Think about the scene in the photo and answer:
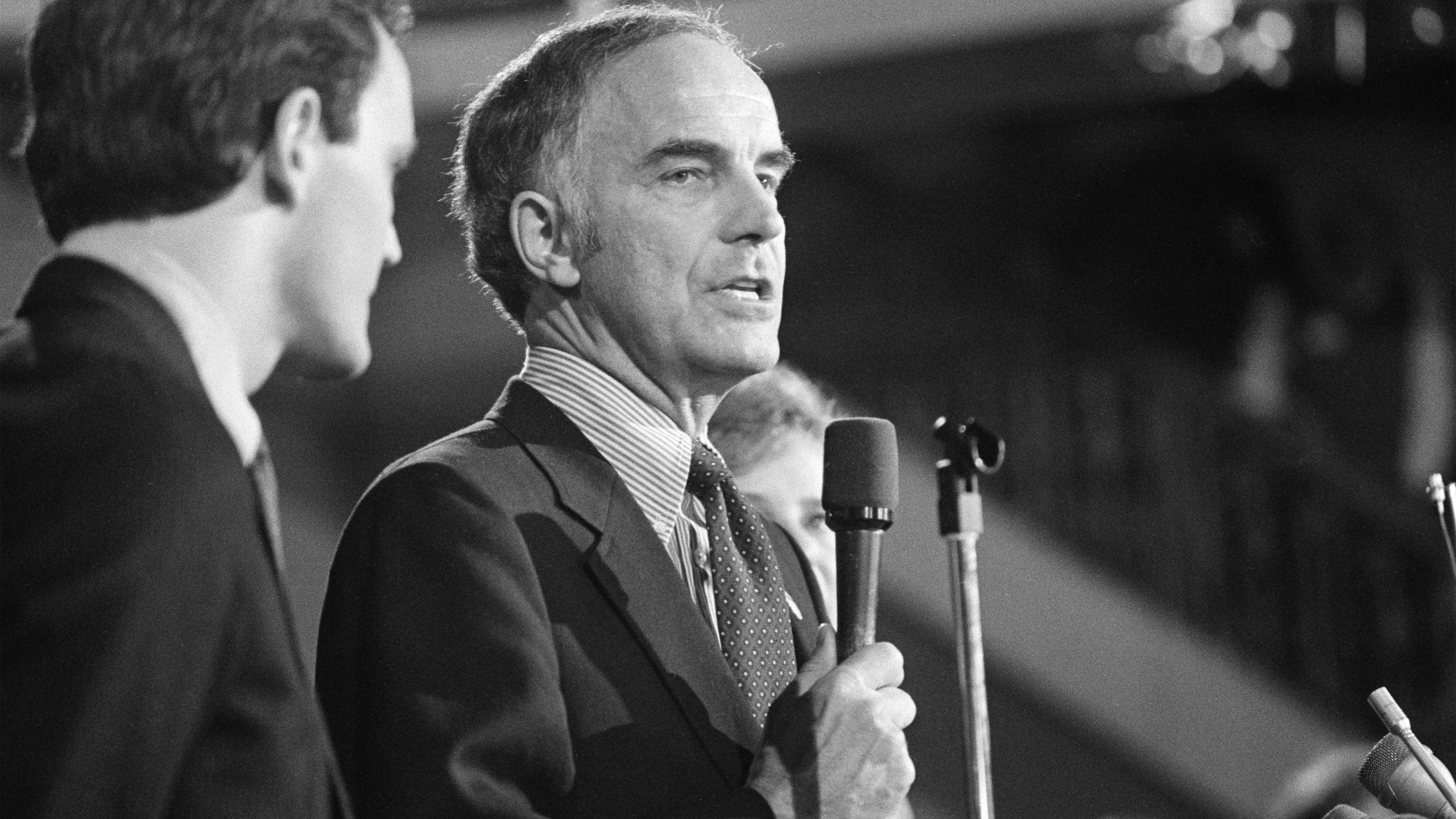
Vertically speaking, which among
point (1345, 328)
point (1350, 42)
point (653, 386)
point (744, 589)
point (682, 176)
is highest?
point (1350, 42)

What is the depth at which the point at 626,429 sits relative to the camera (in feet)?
6.03

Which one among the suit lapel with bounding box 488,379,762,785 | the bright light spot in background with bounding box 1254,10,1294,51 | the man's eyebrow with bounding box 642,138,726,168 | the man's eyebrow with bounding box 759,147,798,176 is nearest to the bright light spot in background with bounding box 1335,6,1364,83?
the bright light spot in background with bounding box 1254,10,1294,51

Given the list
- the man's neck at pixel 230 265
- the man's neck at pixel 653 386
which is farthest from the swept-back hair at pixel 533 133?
the man's neck at pixel 230 265

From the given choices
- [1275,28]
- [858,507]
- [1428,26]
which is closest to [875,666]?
[858,507]

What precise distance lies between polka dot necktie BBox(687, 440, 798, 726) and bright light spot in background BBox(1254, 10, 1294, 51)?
16.3 feet

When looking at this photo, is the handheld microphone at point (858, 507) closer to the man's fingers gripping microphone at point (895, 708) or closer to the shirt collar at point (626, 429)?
the man's fingers gripping microphone at point (895, 708)

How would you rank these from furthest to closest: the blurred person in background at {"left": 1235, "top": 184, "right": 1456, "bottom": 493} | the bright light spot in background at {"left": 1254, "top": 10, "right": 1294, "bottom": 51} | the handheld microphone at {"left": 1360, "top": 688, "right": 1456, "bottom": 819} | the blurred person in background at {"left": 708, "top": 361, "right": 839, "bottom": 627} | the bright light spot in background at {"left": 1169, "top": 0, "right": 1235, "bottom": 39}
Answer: the blurred person in background at {"left": 1235, "top": 184, "right": 1456, "bottom": 493}, the bright light spot in background at {"left": 1254, "top": 10, "right": 1294, "bottom": 51}, the bright light spot in background at {"left": 1169, "top": 0, "right": 1235, "bottom": 39}, the blurred person in background at {"left": 708, "top": 361, "right": 839, "bottom": 627}, the handheld microphone at {"left": 1360, "top": 688, "right": 1456, "bottom": 819}

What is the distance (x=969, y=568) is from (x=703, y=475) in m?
0.32

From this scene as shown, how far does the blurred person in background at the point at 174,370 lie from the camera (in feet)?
3.44

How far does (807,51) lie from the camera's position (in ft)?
20.2

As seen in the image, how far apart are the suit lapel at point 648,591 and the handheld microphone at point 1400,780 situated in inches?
24.6

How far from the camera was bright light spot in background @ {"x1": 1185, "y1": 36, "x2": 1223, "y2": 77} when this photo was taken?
642 cm

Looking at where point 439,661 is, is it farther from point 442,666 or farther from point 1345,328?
point 1345,328

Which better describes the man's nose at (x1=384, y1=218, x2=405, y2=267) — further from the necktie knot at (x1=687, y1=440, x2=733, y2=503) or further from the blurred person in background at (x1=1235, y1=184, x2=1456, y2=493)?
the blurred person in background at (x1=1235, y1=184, x2=1456, y2=493)
